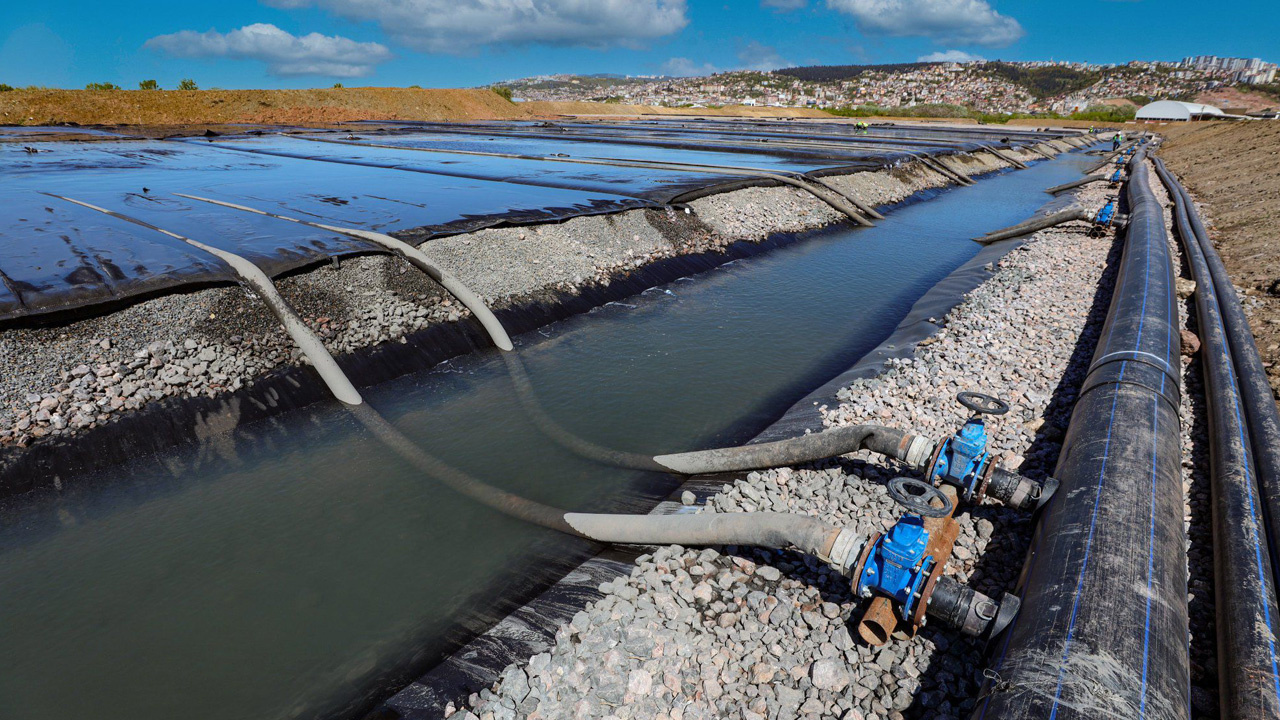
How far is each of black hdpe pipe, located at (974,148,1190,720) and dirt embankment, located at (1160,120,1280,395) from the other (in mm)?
4311

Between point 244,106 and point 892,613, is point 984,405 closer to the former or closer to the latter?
point 892,613

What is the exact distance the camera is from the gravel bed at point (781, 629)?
3.97m

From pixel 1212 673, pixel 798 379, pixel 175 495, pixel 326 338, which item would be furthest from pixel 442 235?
pixel 1212 673

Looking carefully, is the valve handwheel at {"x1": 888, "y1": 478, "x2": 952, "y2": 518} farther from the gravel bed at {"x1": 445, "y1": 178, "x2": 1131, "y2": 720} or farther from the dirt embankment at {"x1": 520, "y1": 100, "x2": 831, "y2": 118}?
the dirt embankment at {"x1": 520, "y1": 100, "x2": 831, "y2": 118}

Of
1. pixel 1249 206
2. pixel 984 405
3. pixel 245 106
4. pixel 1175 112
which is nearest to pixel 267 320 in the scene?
pixel 984 405

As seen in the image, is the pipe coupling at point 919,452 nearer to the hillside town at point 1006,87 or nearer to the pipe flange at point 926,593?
the pipe flange at point 926,593

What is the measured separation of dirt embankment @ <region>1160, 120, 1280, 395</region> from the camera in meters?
10.1

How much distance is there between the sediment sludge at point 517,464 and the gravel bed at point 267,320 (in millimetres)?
51

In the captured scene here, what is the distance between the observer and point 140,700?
4.50m

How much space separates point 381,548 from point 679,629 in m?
3.37

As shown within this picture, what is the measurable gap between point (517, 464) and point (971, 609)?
5203 millimetres

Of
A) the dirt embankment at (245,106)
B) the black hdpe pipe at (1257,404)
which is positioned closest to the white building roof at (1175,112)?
the dirt embankment at (245,106)

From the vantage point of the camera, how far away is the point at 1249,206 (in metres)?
18.4

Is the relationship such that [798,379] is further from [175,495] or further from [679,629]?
[175,495]
